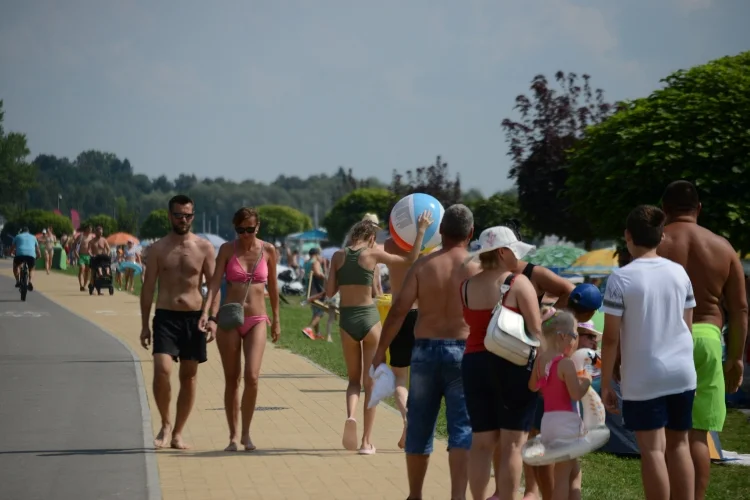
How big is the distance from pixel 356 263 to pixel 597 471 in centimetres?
244

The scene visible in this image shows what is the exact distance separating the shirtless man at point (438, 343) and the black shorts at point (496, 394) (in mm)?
366

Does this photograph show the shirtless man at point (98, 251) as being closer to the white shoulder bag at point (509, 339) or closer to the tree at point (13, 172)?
the white shoulder bag at point (509, 339)

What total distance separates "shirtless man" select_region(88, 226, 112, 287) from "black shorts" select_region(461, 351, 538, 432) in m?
28.7

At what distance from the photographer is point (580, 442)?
6.68 m

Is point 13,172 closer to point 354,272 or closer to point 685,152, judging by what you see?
point 685,152

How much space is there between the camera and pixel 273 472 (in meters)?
9.15

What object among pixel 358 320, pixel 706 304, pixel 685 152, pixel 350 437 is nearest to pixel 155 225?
pixel 685 152

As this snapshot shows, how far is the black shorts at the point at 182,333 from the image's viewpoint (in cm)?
1012

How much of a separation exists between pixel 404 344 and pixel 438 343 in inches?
86.6

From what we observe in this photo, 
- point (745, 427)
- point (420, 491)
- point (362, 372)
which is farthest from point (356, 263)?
point (745, 427)

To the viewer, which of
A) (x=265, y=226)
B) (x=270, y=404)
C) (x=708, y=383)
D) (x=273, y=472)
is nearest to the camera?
(x=708, y=383)

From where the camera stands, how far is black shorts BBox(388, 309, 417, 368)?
31.5 feet

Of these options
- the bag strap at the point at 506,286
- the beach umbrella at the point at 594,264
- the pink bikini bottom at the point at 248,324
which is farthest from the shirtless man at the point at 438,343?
the beach umbrella at the point at 594,264

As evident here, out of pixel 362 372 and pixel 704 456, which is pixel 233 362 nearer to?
pixel 362 372
